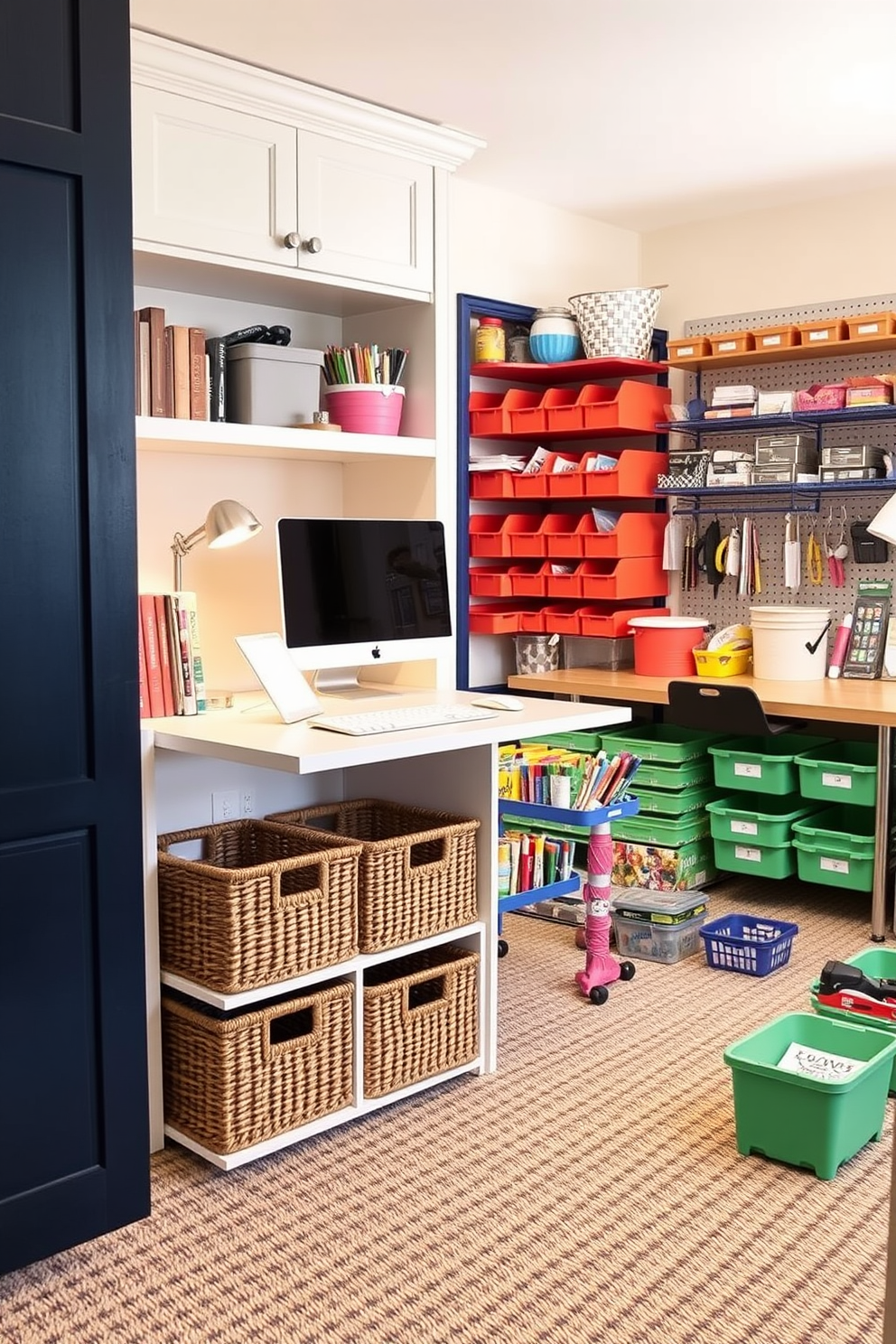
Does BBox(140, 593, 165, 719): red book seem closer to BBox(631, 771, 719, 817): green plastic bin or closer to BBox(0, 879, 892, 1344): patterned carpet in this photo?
BBox(0, 879, 892, 1344): patterned carpet

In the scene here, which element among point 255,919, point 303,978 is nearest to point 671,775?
point 303,978

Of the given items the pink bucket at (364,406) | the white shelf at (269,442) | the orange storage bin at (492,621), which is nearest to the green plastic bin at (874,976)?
the white shelf at (269,442)

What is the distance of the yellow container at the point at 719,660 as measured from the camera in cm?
456

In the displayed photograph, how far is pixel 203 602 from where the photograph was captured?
3.21 m

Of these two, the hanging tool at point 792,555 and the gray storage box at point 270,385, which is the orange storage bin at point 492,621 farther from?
the gray storage box at point 270,385

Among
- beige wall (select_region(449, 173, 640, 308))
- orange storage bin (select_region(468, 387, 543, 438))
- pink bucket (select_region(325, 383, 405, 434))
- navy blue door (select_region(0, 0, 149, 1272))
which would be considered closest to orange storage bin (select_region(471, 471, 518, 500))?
orange storage bin (select_region(468, 387, 543, 438))

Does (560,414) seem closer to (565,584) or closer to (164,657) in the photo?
(565,584)

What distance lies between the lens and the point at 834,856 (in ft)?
13.4

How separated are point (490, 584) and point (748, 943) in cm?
177

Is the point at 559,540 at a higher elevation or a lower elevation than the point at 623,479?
lower

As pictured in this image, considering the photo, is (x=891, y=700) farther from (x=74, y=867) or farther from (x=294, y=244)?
(x=74, y=867)

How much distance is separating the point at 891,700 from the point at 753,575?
3.21ft

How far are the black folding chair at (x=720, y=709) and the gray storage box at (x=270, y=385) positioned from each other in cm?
166

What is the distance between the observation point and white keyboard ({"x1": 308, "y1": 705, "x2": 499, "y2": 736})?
2.65 m
